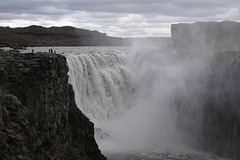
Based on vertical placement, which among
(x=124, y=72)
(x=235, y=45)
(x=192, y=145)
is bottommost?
(x=192, y=145)

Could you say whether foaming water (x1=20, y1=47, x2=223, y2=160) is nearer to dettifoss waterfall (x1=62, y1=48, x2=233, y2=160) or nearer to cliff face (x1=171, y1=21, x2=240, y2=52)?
dettifoss waterfall (x1=62, y1=48, x2=233, y2=160)

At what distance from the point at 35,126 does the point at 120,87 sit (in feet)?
65.0

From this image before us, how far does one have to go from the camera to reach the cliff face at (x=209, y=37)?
4088cm

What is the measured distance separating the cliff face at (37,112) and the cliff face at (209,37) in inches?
1063

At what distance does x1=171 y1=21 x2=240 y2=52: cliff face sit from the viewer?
1609 inches

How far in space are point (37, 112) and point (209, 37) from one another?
3476cm

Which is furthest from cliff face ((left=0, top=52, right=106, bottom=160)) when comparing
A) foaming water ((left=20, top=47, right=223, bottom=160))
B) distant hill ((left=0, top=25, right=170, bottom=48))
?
distant hill ((left=0, top=25, right=170, bottom=48))

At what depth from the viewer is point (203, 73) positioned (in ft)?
98.2

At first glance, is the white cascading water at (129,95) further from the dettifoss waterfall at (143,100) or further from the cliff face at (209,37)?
the cliff face at (209,37)

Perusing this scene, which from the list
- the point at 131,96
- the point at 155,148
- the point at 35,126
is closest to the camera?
the point at 35,126

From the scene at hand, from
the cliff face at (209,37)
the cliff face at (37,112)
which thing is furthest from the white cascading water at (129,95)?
the cliff face at (37,112)

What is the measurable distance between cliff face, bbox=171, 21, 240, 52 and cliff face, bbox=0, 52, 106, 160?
27007 millimetres

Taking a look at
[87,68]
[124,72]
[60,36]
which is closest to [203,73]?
[124,72]

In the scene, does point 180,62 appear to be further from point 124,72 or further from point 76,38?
point 76,38
